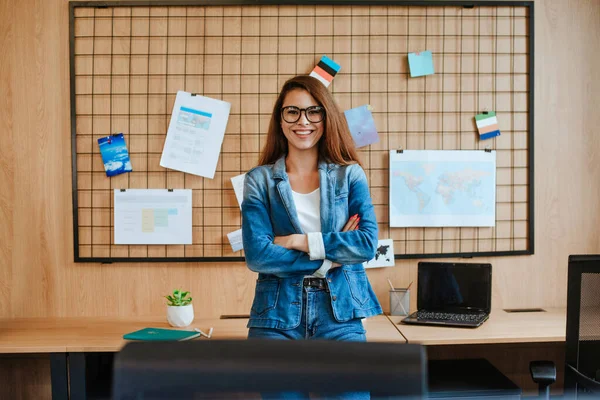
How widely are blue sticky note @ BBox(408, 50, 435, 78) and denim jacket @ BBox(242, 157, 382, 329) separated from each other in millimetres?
887

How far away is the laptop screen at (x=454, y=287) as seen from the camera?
240 centimetres

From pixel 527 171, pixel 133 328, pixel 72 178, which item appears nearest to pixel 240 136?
pixel 72 178

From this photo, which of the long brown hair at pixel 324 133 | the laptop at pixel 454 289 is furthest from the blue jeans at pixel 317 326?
the laptop at pixel 454 289

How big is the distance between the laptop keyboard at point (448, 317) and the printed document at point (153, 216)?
1.07m

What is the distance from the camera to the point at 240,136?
8.17ft

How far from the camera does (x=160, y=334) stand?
2.11 meters

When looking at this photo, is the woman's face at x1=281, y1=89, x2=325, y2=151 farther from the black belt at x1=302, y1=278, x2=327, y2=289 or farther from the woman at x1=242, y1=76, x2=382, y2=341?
the black belt at x1=302, y1=278, x2=327, y2=289

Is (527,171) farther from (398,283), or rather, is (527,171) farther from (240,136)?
(240,136)

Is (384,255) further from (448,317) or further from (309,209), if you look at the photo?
(309,209)

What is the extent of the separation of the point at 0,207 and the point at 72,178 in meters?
0.35

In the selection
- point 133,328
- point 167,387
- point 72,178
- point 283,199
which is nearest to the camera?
point 167,387

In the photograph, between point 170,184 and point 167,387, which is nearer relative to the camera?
point 167,387

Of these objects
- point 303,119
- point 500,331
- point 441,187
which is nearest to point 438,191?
point 441,187

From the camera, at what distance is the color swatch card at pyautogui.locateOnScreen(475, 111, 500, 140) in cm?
253
